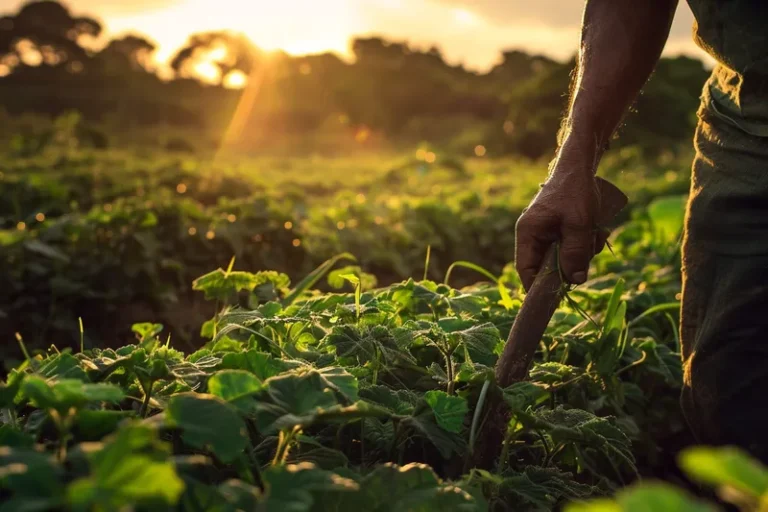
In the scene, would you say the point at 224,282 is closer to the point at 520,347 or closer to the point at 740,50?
the point at 520,347

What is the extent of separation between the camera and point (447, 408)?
1.37 meters

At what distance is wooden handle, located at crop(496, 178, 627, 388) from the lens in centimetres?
162

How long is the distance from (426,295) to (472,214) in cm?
378

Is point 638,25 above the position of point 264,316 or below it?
above

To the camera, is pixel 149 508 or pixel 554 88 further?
pixel 554 88

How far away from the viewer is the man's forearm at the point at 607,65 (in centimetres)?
181

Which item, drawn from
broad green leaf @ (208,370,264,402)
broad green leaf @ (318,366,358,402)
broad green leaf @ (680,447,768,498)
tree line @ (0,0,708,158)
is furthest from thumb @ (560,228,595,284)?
tree line @ (0,0,708,158)

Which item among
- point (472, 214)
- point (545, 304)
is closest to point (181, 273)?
point (472, 214)

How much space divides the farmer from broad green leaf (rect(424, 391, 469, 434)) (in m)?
0.48

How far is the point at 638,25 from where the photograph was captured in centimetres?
184

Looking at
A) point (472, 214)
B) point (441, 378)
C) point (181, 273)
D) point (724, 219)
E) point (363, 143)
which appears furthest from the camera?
point (363, 143)

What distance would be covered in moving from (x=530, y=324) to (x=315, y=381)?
58cm

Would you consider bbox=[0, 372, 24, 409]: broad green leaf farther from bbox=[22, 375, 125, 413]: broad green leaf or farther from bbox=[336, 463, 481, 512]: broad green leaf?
bbox=[336, 463, 481, 512]: broad green leaf

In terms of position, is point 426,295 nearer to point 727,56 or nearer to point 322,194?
point 727,56
